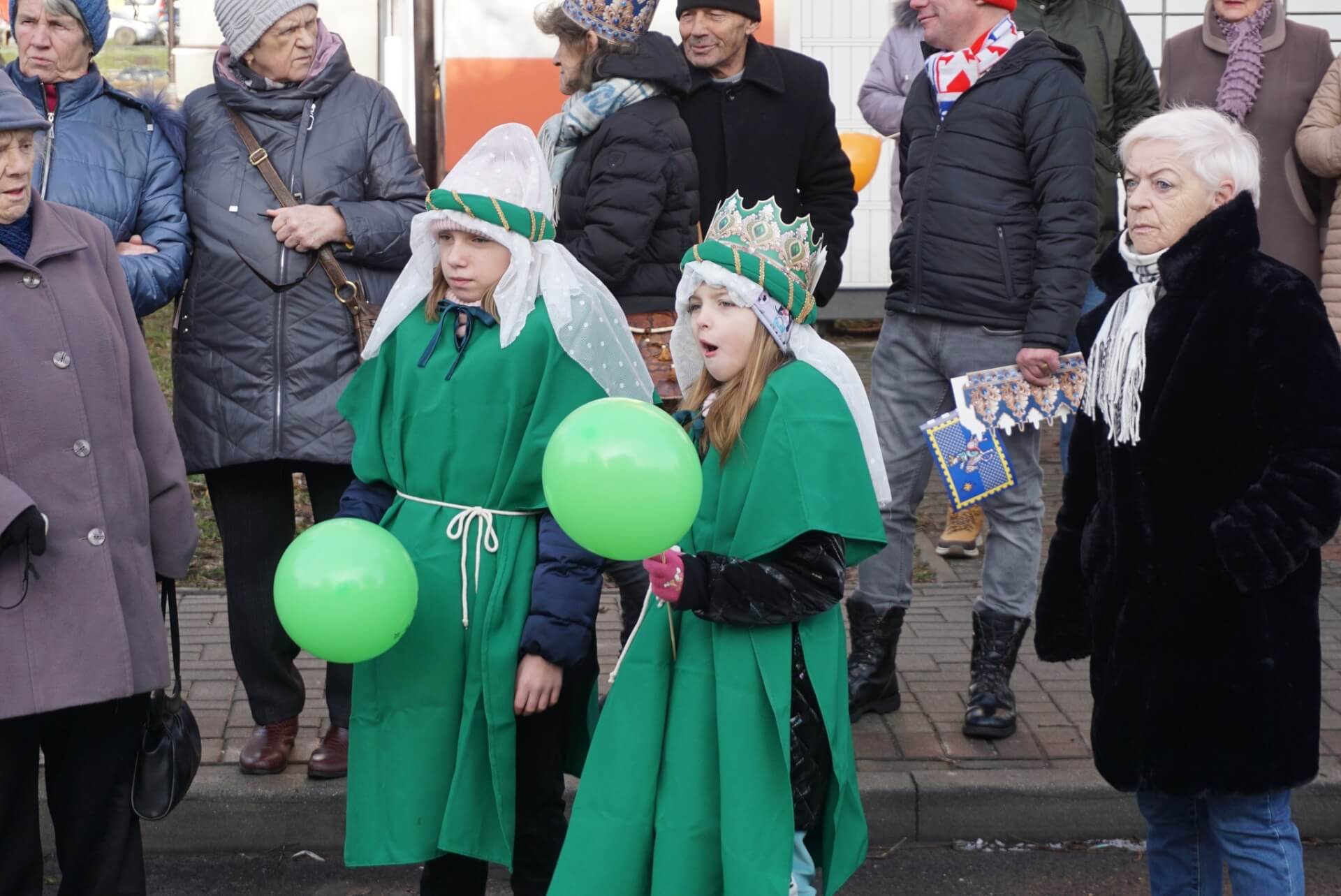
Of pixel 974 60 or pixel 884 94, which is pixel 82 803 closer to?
pixel 974 60

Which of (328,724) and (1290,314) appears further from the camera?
(328,724)

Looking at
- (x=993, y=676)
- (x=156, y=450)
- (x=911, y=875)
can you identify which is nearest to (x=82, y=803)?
(x=156, y=450)

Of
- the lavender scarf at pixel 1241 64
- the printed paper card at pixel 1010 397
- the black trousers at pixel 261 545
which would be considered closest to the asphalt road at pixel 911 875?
the black trousers at pixel 261 545

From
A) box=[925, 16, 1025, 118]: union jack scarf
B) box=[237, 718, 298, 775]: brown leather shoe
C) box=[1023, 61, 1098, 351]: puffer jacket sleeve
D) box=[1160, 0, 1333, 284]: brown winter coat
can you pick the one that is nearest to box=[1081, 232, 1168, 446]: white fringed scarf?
box=[1023, 61, 1098, 351]: puffer jacket sleeve

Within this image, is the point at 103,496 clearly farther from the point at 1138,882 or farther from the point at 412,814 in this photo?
the point at 1138,882

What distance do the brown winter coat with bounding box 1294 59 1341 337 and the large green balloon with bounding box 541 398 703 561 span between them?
3.90 metres

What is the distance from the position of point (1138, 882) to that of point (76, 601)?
9.06 ft

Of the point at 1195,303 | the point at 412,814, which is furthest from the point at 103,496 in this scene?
the point at 1195,303

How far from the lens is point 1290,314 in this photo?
314cm

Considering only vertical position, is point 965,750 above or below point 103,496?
below

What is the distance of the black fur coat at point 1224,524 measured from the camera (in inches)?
122

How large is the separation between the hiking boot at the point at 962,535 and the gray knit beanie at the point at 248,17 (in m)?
3.82

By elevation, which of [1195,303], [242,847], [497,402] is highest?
[1195,303]

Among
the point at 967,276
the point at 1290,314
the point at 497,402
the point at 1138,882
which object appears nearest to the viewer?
the point at 1290,314
